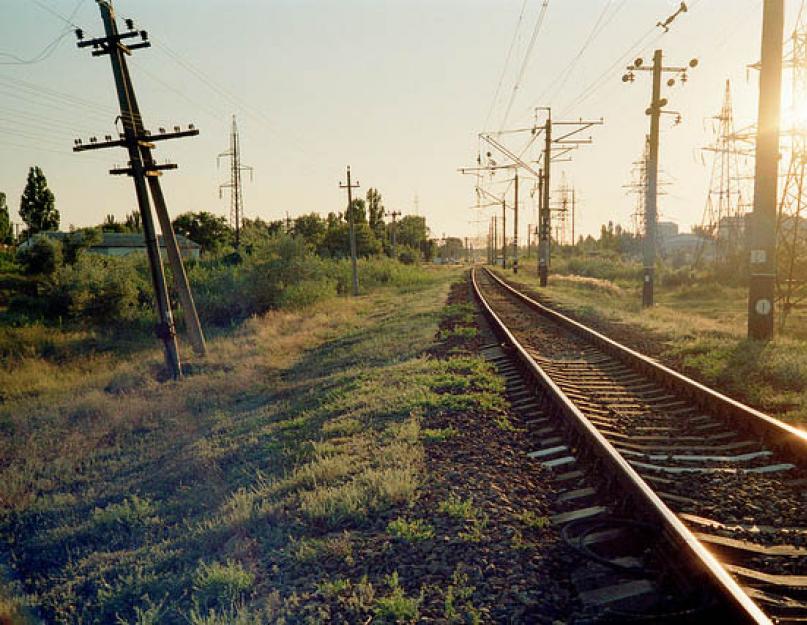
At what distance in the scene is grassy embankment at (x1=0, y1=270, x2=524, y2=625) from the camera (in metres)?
3.74

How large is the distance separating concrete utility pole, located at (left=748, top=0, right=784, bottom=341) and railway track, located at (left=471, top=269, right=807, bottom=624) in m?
3.67

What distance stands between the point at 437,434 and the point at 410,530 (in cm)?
232

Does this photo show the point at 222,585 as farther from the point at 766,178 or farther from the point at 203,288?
the point at 203,288

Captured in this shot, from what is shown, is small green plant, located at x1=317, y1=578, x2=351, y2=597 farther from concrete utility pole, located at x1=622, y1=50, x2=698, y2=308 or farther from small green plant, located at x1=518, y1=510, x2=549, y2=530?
concrete utility pole, located at x1=622, y1=50, x2=698, y2=308

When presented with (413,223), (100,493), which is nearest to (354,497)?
(100,493)

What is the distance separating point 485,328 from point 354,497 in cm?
1141

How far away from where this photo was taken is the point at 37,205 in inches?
4003

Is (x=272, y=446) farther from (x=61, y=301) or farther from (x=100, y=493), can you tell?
(x=61, y=301)

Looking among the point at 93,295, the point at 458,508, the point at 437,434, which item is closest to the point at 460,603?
the point at 458,508

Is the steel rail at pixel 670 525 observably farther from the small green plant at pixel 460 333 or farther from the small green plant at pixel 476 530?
the small green plant at pixel 460 333

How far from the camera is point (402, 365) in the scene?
11.4 m

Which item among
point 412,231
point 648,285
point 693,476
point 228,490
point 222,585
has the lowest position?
point 228,490

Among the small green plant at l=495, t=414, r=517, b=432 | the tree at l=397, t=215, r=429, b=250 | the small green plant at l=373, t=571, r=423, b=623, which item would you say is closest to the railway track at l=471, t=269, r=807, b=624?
the small green plant at l=495, t=414, r=517, b=432

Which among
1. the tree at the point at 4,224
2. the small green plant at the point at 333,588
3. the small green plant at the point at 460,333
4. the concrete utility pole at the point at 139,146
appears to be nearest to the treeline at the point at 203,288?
the concrete utility pole at the point at 139,146
